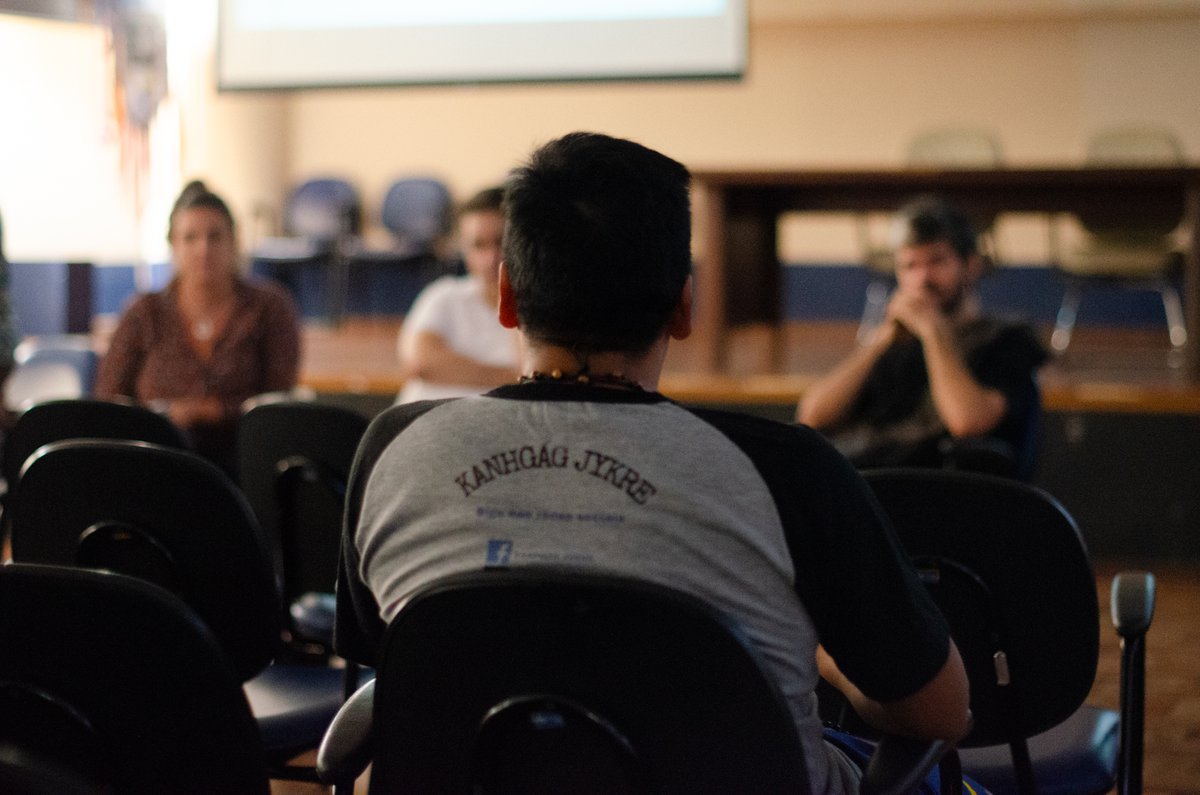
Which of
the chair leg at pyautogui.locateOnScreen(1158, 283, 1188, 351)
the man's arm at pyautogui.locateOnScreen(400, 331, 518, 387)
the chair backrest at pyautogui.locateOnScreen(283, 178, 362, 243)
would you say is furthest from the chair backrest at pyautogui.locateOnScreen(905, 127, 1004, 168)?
the man's arm at pyautogui.locateOnScreen(400, 331, 518, 387)

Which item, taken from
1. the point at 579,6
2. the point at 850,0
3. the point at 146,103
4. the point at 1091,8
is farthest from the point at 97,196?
the point at 1091,8

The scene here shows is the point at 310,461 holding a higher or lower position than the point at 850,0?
lower

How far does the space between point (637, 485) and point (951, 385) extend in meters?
1.76

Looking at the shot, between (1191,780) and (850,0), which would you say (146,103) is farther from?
(1191,780)

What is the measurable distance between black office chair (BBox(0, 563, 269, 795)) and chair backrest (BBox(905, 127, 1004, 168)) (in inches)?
255

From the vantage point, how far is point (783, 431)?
3.50 ft

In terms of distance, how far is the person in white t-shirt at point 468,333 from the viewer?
321cm

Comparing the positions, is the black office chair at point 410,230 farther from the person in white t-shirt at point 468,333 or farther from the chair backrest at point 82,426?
the chair backrest at point 82,426

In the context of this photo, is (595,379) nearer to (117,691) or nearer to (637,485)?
(637,485)

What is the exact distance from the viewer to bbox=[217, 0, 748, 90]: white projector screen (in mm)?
5230

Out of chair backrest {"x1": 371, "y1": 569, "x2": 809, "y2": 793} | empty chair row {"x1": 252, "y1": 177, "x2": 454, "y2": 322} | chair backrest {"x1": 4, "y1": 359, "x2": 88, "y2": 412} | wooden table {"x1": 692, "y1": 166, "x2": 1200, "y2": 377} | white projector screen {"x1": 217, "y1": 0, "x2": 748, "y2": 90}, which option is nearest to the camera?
chair backrest {"x1": 371, "y1": 569, "x2": 809, "y2": 793}

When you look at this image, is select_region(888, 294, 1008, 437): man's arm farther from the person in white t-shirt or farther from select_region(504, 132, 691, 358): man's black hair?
select_region(504, 132, 691, 358): man's black hair

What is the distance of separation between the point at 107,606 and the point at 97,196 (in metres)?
7.64

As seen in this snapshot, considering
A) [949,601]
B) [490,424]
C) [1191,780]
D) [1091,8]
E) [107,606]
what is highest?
[1091,8]
